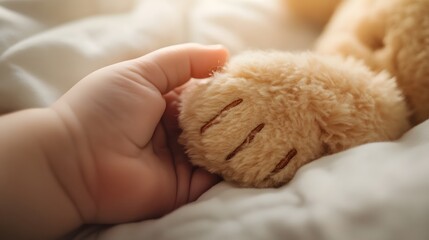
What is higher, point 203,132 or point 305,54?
Result: point 305,54

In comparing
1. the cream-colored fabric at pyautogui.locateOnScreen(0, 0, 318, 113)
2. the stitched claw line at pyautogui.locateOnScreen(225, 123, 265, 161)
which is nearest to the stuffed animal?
the stitched claw line at pyautogui.locateOnScreen(225, 123, 265, 161)

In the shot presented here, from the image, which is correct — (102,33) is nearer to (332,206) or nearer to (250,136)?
(250,136)

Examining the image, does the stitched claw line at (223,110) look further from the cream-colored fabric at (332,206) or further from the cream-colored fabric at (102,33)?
the cream-colored fabric at (102,33)

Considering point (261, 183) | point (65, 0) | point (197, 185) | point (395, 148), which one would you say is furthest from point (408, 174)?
point (65, 0)

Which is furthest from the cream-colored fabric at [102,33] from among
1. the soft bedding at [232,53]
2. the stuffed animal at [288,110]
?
the stuffed animal at [288,110]

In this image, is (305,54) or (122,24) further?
(122,24)

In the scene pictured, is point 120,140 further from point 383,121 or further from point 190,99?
point 383,121
